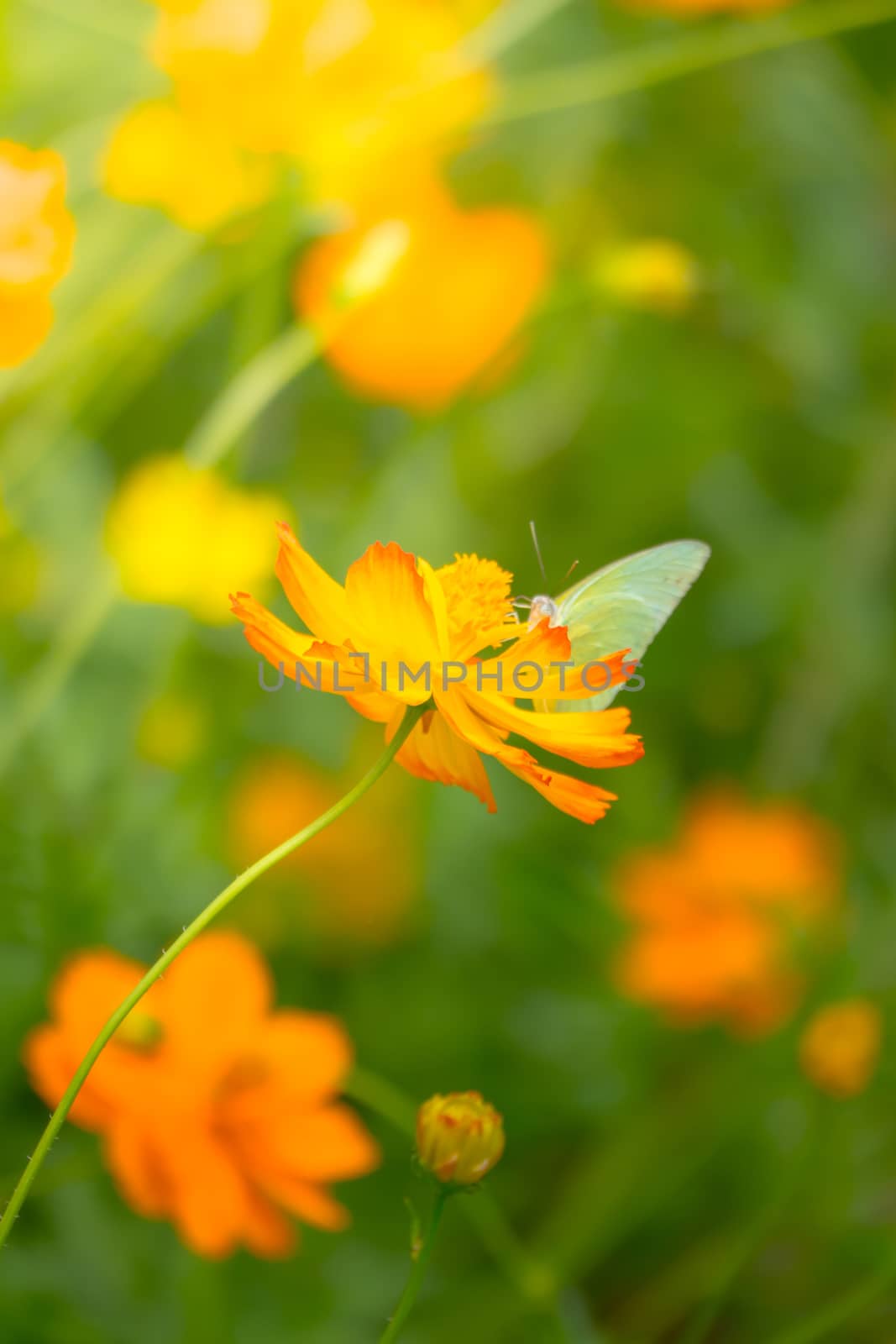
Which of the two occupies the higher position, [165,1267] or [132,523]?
[132,523]

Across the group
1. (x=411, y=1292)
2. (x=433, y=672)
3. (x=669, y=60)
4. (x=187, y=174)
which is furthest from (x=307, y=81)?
(x=411, y=1292)

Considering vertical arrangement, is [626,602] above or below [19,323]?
below

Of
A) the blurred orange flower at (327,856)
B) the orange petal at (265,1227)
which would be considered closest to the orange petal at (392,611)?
the orange petal at (265,1227)

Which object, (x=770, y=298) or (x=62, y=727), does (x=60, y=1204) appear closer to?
(x=62, y=727)

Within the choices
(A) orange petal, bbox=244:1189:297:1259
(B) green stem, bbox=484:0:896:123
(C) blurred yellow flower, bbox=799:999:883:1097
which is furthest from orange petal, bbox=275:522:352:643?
(B) green stem, bbox=484:0:896:123

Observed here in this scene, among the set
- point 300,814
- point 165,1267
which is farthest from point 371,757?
point 165,1267

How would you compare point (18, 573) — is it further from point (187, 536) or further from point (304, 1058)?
point (304, 1058)

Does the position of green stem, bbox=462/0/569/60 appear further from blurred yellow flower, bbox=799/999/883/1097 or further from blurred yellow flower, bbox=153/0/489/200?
blurred yellow flower, bbox=799/999/883/1097
